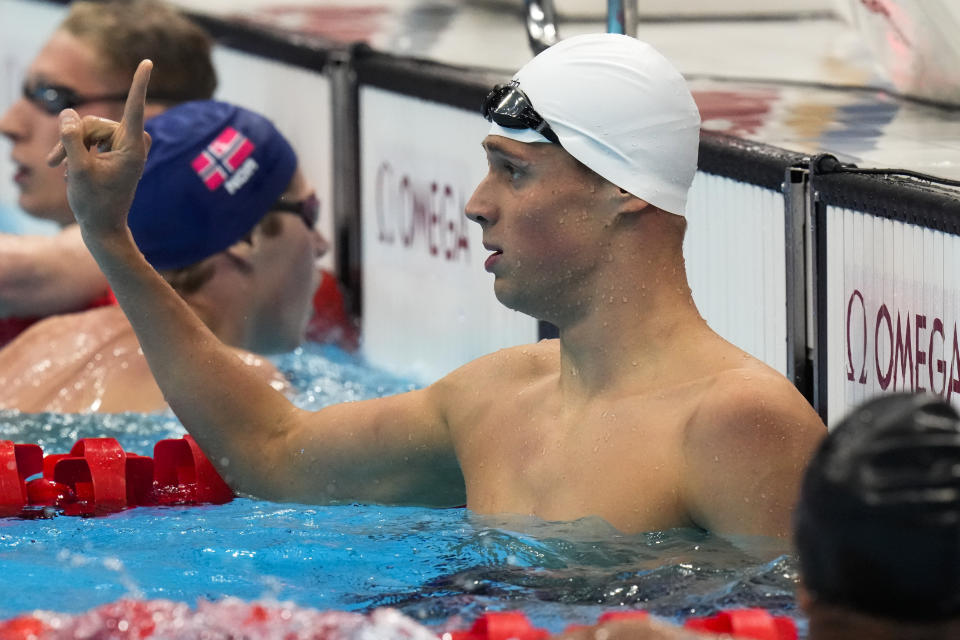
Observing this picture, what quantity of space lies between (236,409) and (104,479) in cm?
33

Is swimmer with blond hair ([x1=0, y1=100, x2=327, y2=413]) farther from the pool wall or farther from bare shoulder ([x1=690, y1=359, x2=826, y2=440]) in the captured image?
bare shoulder ([x1=690, y1=359, x2=826, y2=440])

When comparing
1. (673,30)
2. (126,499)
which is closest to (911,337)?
(126,499)

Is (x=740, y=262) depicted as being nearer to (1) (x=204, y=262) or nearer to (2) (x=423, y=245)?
(1) (x=204, y=262)

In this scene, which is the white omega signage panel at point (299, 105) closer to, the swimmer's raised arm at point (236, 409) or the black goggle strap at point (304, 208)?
the black goggle strap at point (304, 208)

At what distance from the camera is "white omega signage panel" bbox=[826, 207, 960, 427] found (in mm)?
2248

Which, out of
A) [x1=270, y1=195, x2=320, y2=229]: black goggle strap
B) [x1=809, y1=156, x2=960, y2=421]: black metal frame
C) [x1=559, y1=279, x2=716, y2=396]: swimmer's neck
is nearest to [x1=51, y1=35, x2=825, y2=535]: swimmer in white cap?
[x1=559, y1=279, x2=716, y2=396]: swimmer's neck

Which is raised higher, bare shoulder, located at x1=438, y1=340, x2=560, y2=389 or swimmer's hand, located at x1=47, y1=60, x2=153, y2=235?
swimmer's hand, located at x1=47, y1=60, x2=153, y2=235

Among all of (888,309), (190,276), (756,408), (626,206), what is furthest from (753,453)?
(190,276)

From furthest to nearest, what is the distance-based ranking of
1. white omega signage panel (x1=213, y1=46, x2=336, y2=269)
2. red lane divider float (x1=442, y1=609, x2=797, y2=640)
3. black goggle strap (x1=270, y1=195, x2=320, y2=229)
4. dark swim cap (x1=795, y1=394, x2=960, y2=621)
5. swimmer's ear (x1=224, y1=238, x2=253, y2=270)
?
white omega signage panel (x1=213, y1=46, x2=336, y2=269), black goggle strap (x1=270, y1=195, x2=320, y2=229), swimmer's ear (x1=224, y1=238, x2=253, y2=270), red lane divider float (x1=442, y1=609, x2=797, y2=640), dark swim cap (x1=795, y1=394, x2=960, y2=621)

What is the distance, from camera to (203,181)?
3.39 metres

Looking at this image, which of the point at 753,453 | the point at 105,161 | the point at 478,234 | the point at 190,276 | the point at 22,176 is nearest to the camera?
the point at 753,453

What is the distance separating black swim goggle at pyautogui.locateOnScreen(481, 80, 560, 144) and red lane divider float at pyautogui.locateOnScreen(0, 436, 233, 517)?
85 cm

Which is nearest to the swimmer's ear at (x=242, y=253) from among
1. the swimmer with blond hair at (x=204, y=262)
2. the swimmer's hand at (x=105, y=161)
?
the swimmer with blond hair at (x=204, y=262)

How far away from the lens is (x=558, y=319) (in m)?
2.07
